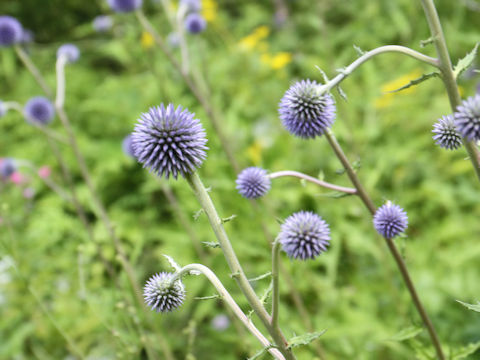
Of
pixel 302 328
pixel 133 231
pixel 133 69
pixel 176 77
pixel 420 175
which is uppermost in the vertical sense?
pixel 133 69

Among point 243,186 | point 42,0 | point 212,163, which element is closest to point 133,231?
point 212,163

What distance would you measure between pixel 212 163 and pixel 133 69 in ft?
6.48

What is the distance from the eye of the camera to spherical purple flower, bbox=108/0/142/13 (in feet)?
7.03

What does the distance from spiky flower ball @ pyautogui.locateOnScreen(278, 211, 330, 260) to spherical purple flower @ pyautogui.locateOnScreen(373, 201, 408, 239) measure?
20 cm

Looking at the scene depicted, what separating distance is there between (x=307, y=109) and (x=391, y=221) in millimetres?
306

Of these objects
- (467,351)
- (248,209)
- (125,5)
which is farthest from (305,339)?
(248,209)

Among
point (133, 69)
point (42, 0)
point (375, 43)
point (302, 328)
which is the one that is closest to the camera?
point (302, 328)

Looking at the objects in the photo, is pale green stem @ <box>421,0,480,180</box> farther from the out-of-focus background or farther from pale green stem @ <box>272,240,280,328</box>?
pale green stem @ <box>272,240,280,328</box>

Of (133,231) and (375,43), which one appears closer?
(133,231)

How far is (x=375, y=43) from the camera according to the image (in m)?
3.92

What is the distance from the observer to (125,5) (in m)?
2.21

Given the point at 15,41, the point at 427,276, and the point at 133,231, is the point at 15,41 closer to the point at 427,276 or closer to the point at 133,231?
the point at 133,231

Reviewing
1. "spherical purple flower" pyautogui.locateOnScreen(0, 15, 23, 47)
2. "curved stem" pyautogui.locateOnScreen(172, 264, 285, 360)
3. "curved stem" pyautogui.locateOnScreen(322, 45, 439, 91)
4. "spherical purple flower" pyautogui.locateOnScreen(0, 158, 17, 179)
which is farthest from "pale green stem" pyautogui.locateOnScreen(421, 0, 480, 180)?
"spherical purple flower" pyautogui.locateOnScreen(0, 158, 17, 179)

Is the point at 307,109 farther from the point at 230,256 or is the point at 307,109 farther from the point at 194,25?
the point at 194,25
